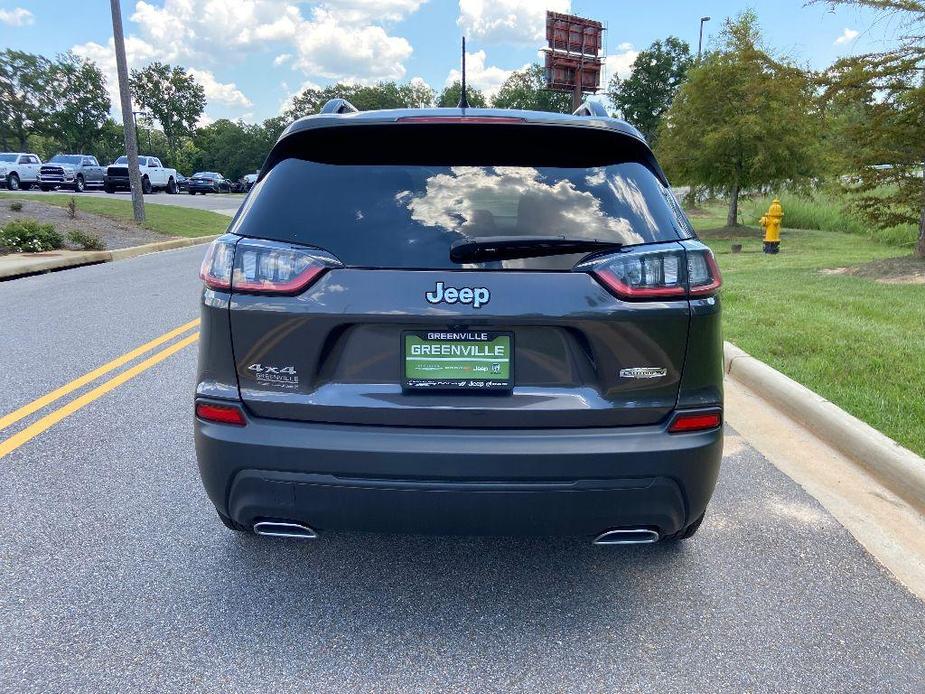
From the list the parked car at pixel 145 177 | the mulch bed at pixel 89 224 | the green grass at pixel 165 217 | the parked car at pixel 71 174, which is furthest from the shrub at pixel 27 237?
the parked car at pixel 71 174

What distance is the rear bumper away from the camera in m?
2.40

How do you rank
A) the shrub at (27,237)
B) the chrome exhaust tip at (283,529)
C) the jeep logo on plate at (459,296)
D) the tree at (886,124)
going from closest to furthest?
the jeep logo on plate at (459,296), the chrome exhaust tip at (283,529), the tree at (886,124), the shrub at (27,237)

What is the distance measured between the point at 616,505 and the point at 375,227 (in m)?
1.24

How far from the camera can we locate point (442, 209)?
8.25 ft

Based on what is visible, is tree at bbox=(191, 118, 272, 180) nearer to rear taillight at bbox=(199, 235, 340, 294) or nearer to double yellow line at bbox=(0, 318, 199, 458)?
double yellow line at bbox=(0, 318, 199, 458)

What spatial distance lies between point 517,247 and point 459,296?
0.26 meters

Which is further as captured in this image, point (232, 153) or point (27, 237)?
point (232, 153)

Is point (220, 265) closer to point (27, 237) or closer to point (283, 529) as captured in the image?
point (283, 529)

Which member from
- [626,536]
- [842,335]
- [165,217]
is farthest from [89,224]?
[626,536]

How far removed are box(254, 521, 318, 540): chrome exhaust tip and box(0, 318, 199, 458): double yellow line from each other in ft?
8.18

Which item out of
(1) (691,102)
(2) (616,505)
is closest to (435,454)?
(2) (616,505)

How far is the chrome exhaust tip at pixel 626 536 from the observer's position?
8.48 ft

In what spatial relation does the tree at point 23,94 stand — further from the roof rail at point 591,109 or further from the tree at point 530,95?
the roof rail at point 591,109

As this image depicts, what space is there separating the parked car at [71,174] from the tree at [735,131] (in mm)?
31743
